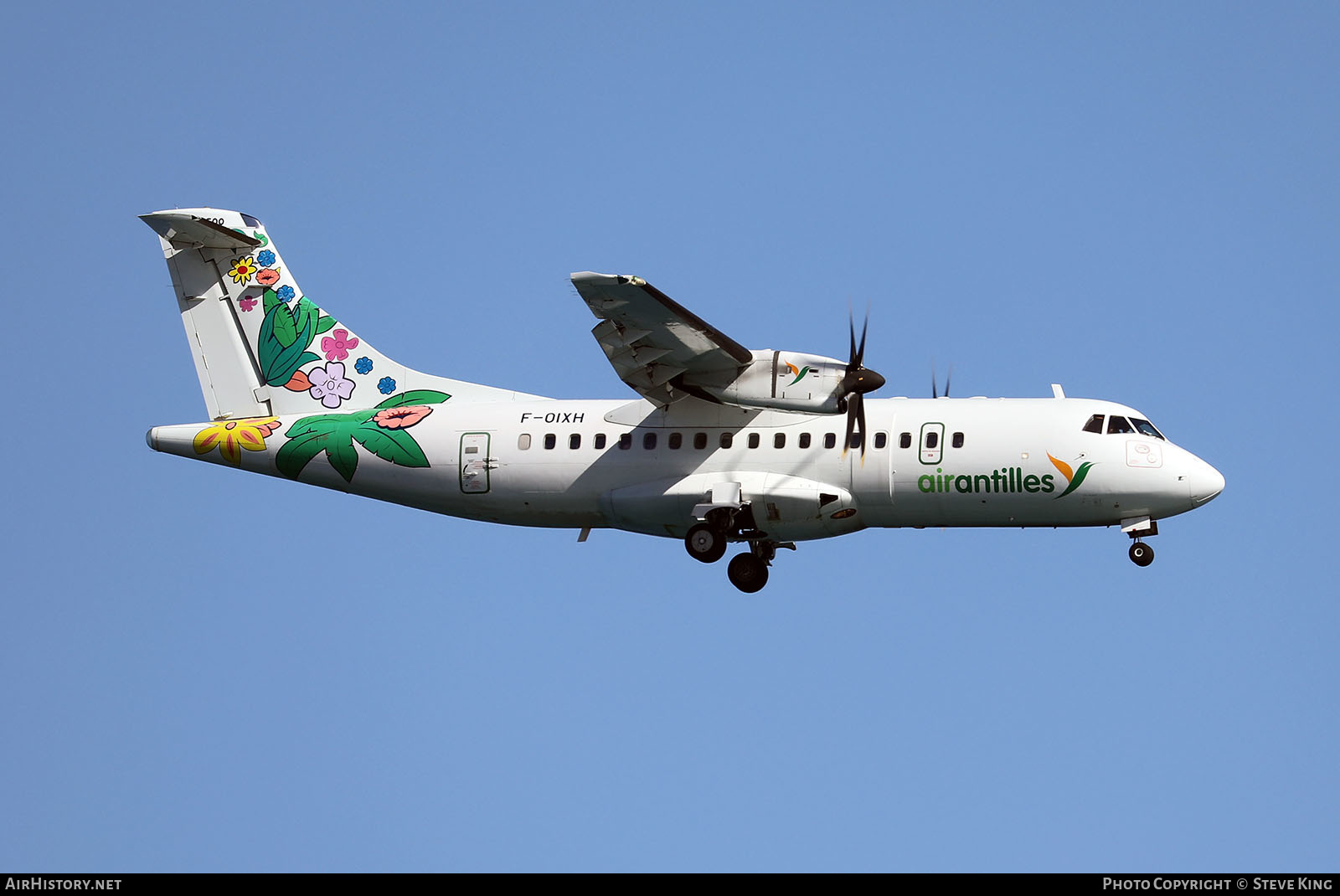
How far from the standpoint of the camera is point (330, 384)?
34906mm

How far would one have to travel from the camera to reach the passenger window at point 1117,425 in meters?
30.7

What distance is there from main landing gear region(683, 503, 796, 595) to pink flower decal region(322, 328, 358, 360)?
822 centimetres

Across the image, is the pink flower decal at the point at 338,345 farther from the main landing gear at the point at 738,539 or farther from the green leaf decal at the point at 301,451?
the main landing gear at the point at 738,539

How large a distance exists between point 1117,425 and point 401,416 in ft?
43.5

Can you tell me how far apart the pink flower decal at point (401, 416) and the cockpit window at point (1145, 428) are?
42.7 feet

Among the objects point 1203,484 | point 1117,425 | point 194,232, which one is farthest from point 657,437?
point 194,232

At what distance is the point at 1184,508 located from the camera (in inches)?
1197

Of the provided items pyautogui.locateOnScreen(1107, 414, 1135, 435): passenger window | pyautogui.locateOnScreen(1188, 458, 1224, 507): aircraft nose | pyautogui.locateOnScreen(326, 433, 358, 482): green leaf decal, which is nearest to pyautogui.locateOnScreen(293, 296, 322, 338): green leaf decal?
pyautogui.locateOnScreen(326, 433, 358, 482): green leaf decal

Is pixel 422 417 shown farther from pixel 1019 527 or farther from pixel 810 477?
pixel 1019 527

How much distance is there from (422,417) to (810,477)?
7628mm

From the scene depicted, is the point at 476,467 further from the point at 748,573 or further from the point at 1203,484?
the point at 1203,484

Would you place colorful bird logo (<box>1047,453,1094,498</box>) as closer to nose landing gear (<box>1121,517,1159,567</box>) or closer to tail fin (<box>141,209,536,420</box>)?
nose landing gear (<box>1121,517,1159,567</box>)

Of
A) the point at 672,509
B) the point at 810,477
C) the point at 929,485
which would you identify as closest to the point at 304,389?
the point at 672,509
